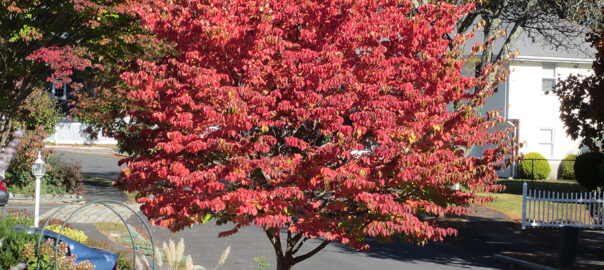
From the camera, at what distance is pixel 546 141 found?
36.8 metres

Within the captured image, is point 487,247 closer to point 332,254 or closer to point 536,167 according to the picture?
point 332,254

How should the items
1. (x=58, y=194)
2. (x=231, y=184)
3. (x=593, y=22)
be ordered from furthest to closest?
(x=58, y=194)
(x=593, y=22)
(x=231, y=184)

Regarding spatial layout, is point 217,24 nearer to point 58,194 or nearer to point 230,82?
point 230,82

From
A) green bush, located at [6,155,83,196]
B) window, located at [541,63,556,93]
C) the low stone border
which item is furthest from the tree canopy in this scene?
green bush, located at [6,155,83,196]

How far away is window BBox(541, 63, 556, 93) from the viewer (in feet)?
120

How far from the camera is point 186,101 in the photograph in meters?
Result: 7.82

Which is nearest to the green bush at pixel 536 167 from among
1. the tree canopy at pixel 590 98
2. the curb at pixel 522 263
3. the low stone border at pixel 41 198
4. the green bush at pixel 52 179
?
the tree canopy at pixel 590 98

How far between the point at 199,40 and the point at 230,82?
0.66m

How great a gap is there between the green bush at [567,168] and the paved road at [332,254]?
1971 cm

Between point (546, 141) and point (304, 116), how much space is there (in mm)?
31481

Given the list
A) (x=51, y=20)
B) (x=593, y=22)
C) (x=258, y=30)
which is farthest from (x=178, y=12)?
(x=593, y=22)

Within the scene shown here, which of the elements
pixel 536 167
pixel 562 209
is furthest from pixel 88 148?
pixel 562 209

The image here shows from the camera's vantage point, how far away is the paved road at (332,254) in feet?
51.9

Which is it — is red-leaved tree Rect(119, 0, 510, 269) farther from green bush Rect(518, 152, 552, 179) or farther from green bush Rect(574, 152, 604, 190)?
green bush Rect(518, 152, 552, 179)
